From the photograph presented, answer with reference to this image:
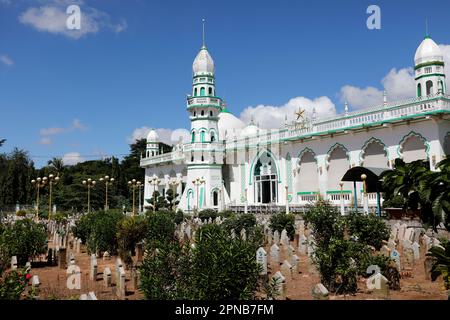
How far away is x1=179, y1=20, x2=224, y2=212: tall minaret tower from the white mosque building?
0.09 metres

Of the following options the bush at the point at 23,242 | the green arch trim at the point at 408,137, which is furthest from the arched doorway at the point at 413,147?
the bush at the point at 23,242

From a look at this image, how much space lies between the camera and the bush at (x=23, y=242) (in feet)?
42.2

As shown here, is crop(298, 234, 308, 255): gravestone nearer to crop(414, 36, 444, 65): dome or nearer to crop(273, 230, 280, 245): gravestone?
crop(273, 230, 280, 245): gravestone

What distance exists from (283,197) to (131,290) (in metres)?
22.8

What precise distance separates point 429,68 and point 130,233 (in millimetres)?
21060

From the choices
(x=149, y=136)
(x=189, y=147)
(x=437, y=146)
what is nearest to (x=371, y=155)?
(x=437, y=146)

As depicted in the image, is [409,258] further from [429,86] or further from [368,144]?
[429,86]

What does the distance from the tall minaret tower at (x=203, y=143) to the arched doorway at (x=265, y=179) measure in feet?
11.6

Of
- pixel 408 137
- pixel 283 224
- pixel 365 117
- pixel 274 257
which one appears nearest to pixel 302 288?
pixel 274 257

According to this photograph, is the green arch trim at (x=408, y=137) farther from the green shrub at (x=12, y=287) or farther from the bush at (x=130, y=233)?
the green shrub at (x=12, y=287)

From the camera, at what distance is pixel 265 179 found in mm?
33469

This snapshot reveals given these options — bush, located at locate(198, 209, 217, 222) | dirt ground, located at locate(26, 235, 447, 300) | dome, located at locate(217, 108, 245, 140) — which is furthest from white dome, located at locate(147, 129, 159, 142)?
dirt ground, located at locate(26, 235, 447, 300)

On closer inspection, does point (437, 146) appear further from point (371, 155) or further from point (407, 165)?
point (407, 165)

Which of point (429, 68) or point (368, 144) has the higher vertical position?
point (429, 68)
